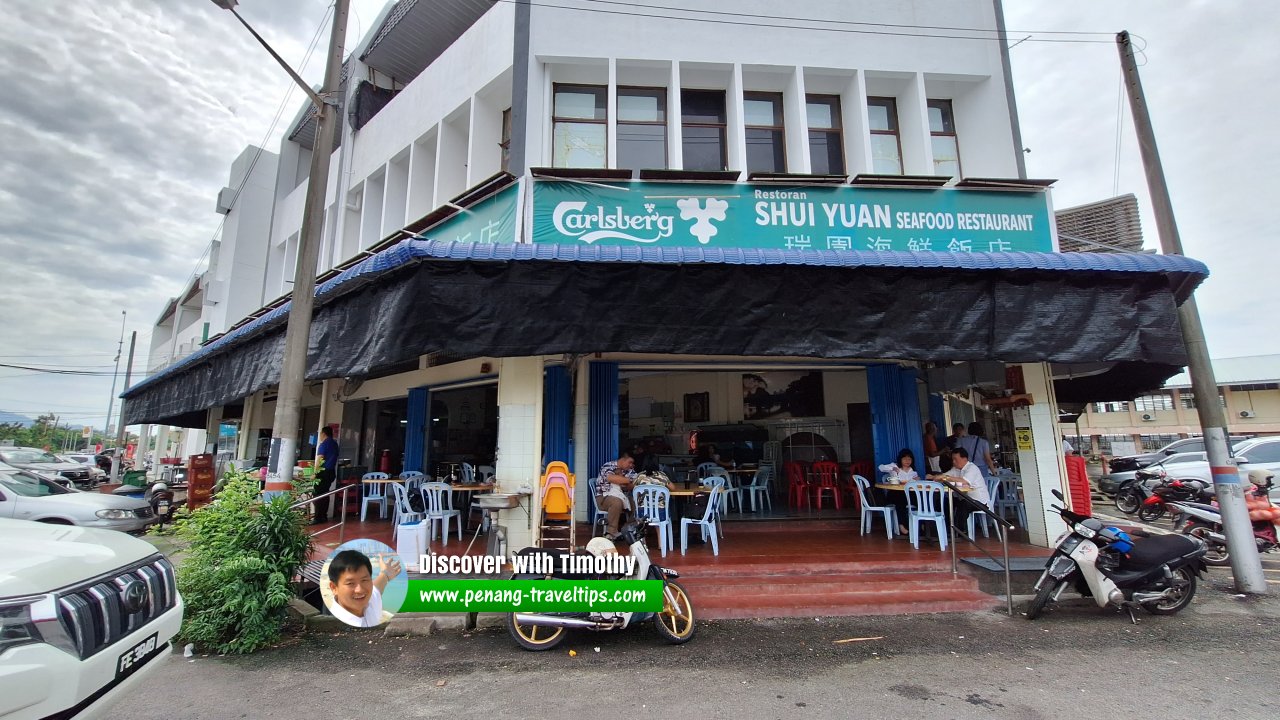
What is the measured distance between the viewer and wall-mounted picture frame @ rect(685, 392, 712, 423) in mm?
13789

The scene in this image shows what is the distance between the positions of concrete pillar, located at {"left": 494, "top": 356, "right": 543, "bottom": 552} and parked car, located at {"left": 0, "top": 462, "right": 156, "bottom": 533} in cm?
693

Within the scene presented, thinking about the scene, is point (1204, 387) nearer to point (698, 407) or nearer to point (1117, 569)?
point (1117, 569)

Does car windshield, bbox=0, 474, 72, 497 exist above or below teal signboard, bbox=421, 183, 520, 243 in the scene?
below

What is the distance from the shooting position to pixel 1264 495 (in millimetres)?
8500

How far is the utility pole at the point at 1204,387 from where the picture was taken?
6547 millimetres

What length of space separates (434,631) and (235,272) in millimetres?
19837

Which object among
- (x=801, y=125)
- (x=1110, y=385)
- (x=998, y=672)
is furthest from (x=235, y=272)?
(x=1110, y=385)

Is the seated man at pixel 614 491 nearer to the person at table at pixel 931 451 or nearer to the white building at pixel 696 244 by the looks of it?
the white building at pixel 696 244

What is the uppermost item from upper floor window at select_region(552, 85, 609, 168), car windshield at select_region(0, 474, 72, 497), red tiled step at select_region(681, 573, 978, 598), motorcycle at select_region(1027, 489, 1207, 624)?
upper floor window at select_region(552, 85, 609, 168)

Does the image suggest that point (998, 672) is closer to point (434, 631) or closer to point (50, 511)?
point (434, 631)

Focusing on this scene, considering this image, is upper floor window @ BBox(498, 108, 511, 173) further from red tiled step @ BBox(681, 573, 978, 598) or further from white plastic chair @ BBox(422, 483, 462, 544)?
red tiled step @ BBox(681, 573, 978, 598)

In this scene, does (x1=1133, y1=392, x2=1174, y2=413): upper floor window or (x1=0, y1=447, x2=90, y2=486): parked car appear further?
(x1=1133, y1=392, x2=1174, y2=413): upper floor window

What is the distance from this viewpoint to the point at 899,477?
848 centimetres

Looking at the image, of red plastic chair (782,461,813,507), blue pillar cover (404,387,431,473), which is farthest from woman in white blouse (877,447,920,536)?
blue pillar cover (404,387,431,473)
